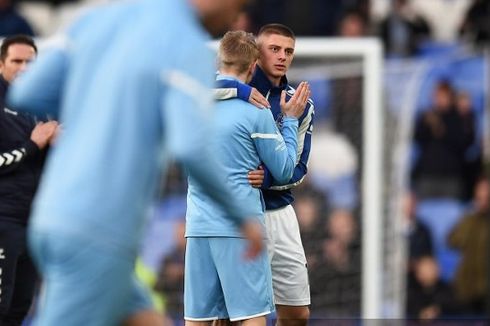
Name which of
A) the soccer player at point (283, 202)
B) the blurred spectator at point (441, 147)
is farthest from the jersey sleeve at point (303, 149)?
the blurred spectator at point (441, 147)

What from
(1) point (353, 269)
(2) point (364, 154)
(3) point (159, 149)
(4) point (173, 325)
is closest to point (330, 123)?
(2) point (364, 154)

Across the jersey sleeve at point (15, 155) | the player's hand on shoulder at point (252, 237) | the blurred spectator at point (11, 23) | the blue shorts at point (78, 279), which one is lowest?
the blue shorts at point (78, 279)

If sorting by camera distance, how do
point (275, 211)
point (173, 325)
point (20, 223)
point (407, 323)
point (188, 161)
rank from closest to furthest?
point (188, 161)
point (275, 211)
point (20, 223)
point (173, 325)
point (407, 323)

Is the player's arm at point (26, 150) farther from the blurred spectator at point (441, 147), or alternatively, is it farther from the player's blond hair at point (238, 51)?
the blurred spectator at point (441, 147)

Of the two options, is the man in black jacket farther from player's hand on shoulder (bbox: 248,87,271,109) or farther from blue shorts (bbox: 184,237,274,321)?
→ player's hand on shoulder (bbox: 248,87,271,109)

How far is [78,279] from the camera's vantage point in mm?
4473

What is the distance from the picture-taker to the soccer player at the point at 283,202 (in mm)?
7633

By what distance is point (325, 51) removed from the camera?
14.4m

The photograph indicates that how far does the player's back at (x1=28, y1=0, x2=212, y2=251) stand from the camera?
4.45 metres

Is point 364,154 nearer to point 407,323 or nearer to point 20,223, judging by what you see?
point 407,323

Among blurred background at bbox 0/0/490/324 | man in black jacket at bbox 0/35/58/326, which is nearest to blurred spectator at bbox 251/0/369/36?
blurred background at bbox 0/0/490/324

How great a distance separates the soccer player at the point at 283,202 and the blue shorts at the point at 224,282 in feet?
1.23

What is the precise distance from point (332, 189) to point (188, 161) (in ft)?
33.4

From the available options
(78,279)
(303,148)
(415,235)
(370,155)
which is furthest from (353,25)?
(78,279)
